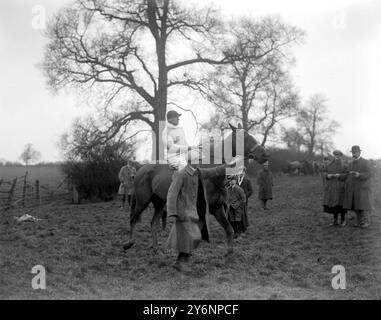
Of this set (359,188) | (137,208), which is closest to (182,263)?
(137,208)

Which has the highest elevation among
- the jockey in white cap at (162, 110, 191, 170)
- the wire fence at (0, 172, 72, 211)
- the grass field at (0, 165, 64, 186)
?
the jockey in white cap at (162, 110, 191, 170)

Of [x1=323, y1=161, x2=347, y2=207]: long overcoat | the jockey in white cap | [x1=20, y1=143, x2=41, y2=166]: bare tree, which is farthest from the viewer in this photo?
[x1=20, y1=143, x2=41, y2=166]: bare tree

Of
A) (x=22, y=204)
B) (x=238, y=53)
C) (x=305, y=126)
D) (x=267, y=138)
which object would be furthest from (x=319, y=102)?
(x=22, y=204)

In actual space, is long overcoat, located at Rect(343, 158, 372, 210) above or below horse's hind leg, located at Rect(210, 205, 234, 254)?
above

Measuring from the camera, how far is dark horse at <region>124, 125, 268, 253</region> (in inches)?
353

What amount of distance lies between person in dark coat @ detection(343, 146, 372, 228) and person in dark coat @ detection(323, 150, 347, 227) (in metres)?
0.31

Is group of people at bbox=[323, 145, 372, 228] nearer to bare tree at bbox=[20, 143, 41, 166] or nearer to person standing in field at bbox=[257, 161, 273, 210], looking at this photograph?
person standing in field at bbox=[257, 161, 273, 210]

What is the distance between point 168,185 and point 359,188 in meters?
5.34

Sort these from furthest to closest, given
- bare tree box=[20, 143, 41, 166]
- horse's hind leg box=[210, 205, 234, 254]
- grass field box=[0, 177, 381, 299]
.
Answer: bare tree box=[20, 143, 41, 166] → horse's hind leg box=[210, 205, 234, 254] → grass field box=[0, 177, 381, 299]

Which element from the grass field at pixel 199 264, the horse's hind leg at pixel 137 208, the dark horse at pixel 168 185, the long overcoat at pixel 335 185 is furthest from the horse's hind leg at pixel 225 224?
the long overcoat at pixel 335 185

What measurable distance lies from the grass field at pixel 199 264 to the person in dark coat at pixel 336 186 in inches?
17.7

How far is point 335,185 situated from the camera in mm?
13367

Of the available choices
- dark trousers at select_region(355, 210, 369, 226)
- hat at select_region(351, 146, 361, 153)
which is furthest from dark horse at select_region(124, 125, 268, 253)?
dark trousers at select_region(355, 210, 369, 226)

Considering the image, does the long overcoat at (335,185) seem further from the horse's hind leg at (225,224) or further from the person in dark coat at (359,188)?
the horse's hind leg at (225,224)
